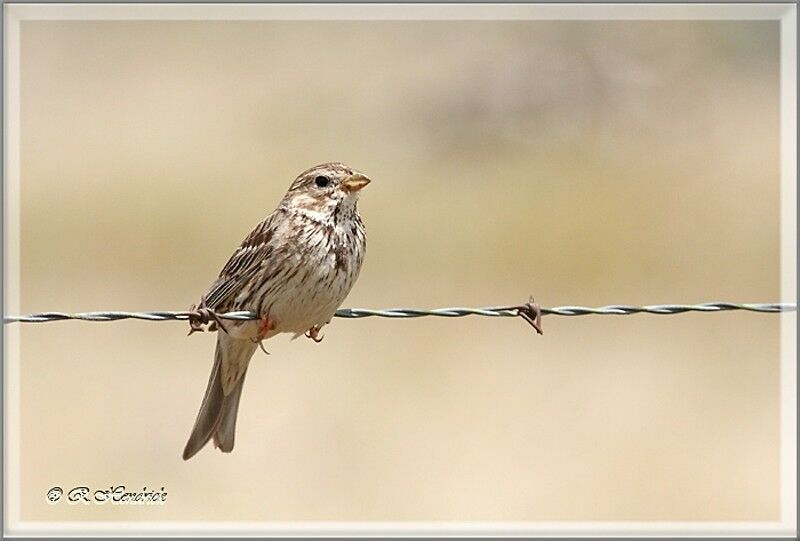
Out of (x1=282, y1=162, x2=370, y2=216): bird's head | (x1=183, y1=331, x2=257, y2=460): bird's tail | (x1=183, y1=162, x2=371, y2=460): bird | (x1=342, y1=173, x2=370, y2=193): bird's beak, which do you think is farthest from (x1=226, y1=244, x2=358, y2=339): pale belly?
(x1=183, y1=331, x2=257, y2=460): bird's tail

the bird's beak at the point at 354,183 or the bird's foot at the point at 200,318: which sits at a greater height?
the bird's beak at the point at 354,183

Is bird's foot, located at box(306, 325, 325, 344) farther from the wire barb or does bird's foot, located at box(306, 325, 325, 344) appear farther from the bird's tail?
the wire barb

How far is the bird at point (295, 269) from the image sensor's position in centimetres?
686

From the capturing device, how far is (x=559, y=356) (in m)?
12.5

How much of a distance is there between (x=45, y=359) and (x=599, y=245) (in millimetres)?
5979

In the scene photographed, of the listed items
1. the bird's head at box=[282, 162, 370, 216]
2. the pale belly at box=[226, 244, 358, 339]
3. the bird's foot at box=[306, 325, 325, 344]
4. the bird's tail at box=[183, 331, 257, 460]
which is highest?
the bird's head at box=[282, 162, 370, 216]

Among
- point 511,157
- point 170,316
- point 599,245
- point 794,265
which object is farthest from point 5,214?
point 511,157

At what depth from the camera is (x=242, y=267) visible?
708 centimetres

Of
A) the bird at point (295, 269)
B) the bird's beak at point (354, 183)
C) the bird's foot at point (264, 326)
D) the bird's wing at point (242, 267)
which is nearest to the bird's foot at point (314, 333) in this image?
the bird at point (295, 269)

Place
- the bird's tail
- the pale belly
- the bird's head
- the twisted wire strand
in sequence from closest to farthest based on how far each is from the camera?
the twisted wire strand → the pale belly → the bird's head → the bird's tail

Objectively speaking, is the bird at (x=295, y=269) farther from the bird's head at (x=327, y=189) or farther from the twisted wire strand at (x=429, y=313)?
the twisted wire strand at (x=429, y=313)

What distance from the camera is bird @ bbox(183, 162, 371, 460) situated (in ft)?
22.5

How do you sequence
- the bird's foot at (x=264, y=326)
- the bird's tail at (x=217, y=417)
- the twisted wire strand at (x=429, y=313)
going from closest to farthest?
1. the twisted wire strand at (x=429, y=313)
2. the bird's foot at (x=264, y=326)
3. the bird's tail at (x=217, y=417)

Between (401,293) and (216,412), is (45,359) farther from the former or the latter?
(216,412)
